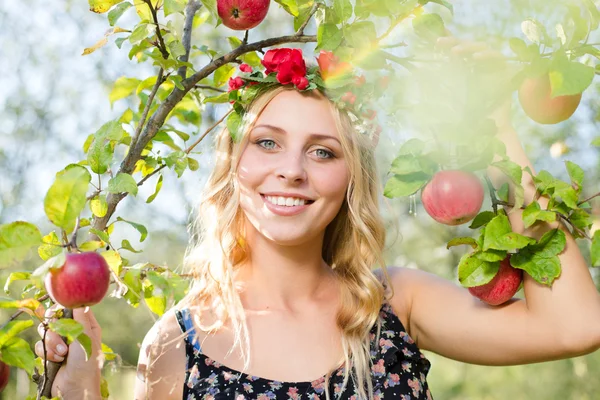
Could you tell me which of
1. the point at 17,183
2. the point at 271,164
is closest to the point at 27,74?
the point at 17,183

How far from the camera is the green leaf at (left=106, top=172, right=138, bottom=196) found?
4.27 ft

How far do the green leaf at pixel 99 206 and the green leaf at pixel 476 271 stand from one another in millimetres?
687

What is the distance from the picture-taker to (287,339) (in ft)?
5.87

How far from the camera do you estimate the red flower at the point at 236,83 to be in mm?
1780

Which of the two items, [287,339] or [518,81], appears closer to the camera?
[518,81]

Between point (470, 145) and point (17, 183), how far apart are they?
553cm

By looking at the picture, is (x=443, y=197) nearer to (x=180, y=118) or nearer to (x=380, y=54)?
(x=380, y=54)

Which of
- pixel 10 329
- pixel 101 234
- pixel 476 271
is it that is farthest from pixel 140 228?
pixel 476 271

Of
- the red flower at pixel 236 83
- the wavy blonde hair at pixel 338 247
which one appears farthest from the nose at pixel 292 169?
the red flower at pixel 236 83

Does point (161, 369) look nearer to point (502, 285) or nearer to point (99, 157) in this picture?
point (99, 157)

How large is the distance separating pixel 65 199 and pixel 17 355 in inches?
9.8

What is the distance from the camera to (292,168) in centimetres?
166

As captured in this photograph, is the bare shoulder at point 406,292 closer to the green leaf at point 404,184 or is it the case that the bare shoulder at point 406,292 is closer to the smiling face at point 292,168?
the smiling face at point 292,168

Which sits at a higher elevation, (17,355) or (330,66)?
(330,66)
